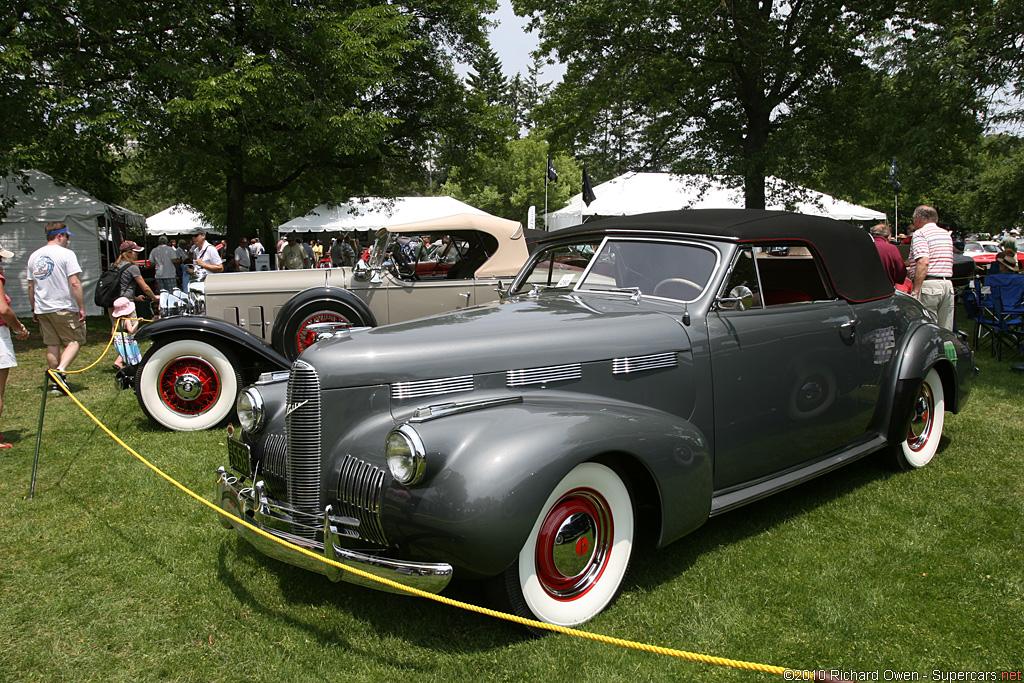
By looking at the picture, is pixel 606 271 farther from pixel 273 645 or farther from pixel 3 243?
pixel 3 243

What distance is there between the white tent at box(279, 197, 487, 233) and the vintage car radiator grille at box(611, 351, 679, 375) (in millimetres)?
20060

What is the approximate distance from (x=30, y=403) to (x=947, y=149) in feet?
49.7

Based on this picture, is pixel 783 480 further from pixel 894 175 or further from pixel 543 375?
pixel 894 175

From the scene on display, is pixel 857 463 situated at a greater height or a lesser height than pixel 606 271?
lesser

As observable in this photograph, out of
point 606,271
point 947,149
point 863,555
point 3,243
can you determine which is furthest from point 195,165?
point 947,149

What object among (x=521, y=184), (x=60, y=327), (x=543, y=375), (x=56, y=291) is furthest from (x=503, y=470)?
(x=521, y=184)

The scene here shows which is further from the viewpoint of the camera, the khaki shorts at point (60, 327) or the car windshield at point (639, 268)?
the khaki shorts at point (60, 327)

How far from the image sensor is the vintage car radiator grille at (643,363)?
362cm

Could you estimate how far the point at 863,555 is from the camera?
12.8ft

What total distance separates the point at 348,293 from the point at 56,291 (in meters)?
3.33

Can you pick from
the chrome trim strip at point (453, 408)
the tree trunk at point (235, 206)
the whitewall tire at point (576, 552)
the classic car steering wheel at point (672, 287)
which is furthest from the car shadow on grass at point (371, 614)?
the tree trunk at point (235, 206)

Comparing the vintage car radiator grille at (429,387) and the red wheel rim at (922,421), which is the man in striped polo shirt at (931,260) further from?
the vintage car radiator grille at (429,387)

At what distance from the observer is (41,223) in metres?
15.7

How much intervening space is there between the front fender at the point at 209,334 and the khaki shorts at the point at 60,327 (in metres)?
2.27
